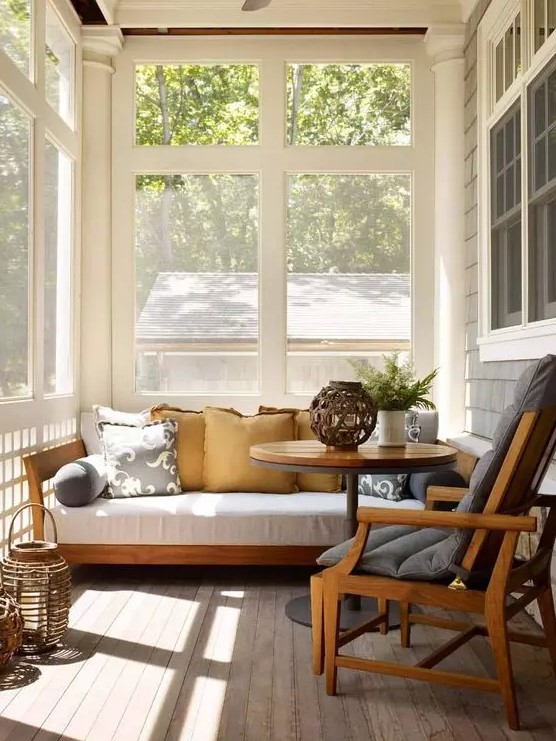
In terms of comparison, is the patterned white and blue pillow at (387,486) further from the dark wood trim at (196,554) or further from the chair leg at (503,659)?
the chair leg at (503,659)

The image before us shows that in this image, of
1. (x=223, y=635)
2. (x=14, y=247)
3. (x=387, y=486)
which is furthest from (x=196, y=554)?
(x=14, y=247)

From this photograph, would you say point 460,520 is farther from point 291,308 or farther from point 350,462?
point 291,308

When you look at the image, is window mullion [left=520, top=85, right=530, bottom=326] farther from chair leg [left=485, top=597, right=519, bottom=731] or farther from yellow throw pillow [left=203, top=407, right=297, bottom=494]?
chair leg [left=485, top=597, right=519, bottom=731]

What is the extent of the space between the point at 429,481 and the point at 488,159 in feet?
6.08

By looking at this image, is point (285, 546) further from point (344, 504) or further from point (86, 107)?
point (86, 107)

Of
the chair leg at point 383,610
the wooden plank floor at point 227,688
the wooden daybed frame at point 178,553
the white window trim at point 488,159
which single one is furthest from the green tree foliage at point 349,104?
the chair leg at point 383,610

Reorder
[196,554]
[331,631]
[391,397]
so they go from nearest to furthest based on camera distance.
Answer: [331,631] < [391,397] < [196,554]

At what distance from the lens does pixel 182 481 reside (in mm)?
4852

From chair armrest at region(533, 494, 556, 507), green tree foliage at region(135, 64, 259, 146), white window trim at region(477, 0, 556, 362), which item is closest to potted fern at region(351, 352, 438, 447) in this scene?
white window trim at region(477, 0, 556, 362)

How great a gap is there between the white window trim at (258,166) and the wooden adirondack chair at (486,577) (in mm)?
2731

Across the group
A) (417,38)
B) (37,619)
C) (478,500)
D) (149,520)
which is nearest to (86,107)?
(417,38)

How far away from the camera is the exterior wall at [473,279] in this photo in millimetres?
4727

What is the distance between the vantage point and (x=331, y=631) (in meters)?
2.80

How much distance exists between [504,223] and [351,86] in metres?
1.69
